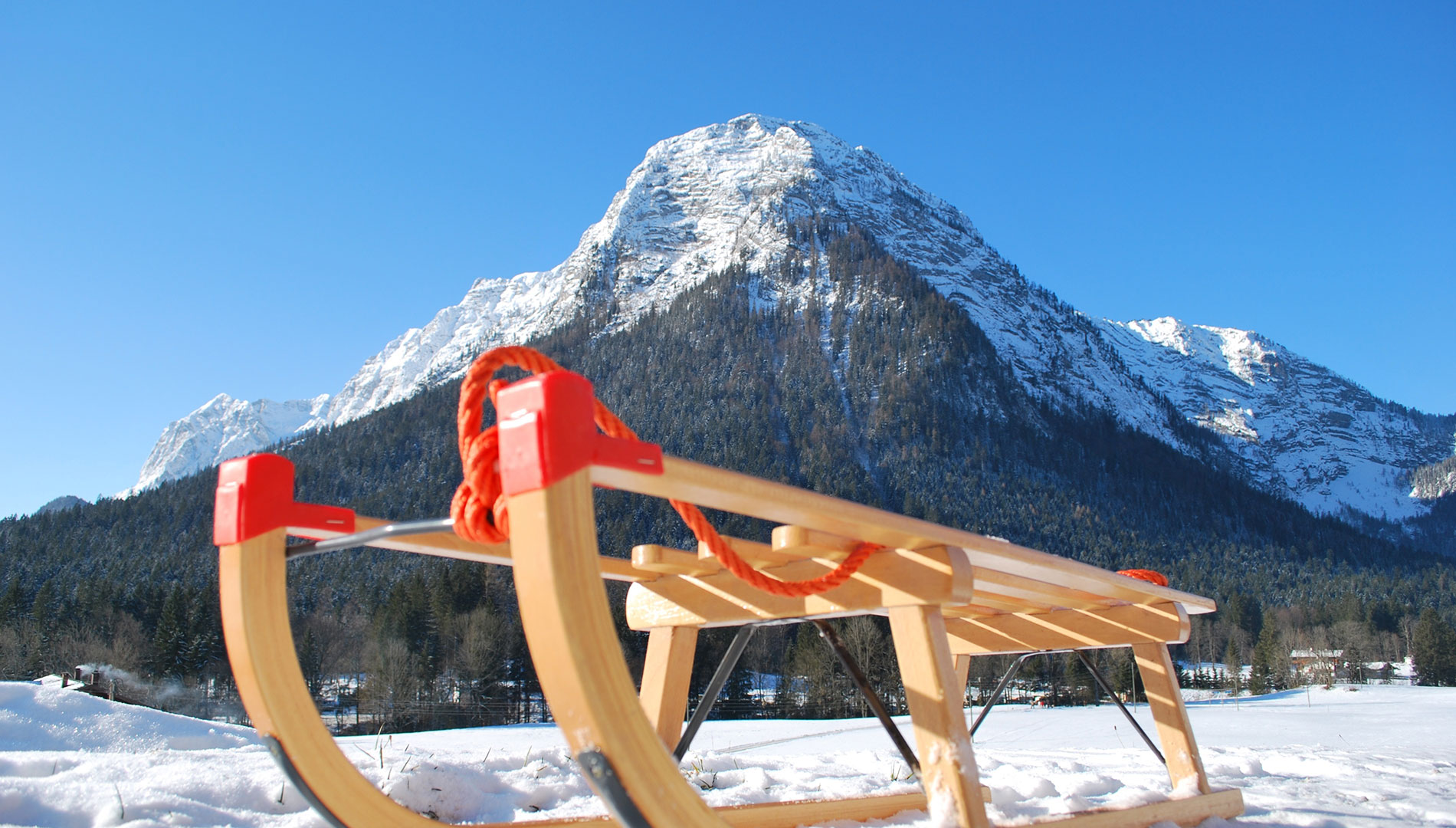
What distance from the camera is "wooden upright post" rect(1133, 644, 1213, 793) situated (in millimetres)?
3553

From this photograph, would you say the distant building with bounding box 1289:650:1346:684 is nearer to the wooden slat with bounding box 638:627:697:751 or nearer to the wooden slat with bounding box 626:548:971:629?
the wooden slat with bounding box 638:627:697:751

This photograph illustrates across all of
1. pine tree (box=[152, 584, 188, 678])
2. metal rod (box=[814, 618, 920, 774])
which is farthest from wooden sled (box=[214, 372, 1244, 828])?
pine tree (box=[152, 584, 188, 678])

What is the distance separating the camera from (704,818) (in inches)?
44.1

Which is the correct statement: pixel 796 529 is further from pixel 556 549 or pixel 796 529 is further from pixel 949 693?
pixel 556 549

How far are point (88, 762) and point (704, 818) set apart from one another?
330 cm

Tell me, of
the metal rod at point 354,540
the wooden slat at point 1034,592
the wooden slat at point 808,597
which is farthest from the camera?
the wooden slat at point 1034,592

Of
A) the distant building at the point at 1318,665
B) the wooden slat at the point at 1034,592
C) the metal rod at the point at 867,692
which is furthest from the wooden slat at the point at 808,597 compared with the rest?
the distant building at the point at 1318,665

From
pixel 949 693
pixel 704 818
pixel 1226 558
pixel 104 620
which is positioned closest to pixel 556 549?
pixel 704 818

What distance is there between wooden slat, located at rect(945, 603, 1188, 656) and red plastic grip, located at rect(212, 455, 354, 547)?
3046mm

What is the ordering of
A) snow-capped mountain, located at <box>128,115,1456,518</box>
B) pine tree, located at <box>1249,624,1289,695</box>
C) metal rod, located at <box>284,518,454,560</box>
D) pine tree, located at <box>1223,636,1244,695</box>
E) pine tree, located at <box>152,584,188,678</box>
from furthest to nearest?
snow-capped mountain, located at <box>128,115,1456,518</box>, pine tree, located at <box>1223,636,1244,695</box>, pine tree, located at <box>1249,624,1289,695</box>, pine tree, located at <box>152,584,188,678</box>, metal rod, located at <box>284,518,454,560</box>

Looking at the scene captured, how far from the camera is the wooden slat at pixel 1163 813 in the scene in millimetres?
2768

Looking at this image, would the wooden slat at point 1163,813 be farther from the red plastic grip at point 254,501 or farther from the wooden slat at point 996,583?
the red plastic grip at point 254,501

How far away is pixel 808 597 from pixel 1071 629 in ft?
6.83

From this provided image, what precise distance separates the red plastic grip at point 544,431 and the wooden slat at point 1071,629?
10.3ft
